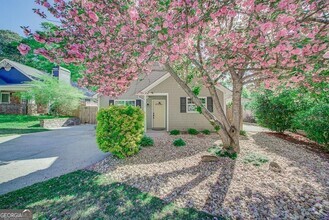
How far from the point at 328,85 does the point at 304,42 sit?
2.31 metres

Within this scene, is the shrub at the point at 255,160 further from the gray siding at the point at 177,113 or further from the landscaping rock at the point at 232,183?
the gray siding at the point at 177,113

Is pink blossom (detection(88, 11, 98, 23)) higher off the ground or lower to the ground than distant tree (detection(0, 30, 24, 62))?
lower

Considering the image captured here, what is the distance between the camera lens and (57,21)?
12.0ft

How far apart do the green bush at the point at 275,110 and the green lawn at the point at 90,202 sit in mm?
9525

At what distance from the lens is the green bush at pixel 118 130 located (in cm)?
503

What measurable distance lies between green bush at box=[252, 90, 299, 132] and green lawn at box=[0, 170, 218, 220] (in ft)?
31.3

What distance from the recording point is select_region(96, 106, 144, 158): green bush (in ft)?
16.5

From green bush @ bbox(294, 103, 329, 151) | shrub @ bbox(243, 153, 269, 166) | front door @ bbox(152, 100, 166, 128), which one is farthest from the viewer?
front door @ bbox(152, 100, 166, 128)

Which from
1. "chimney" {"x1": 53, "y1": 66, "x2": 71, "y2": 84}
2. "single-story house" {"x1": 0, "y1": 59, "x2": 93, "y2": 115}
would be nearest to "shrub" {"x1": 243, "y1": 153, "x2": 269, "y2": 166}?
"single-story house" {"x1": 0, "y1": 59, "x2": 93, "y2": 115}

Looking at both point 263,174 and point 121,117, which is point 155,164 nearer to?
point 121,117

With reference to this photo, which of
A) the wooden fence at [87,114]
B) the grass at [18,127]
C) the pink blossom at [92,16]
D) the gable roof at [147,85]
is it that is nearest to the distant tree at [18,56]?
the wooden fence at [87,114]

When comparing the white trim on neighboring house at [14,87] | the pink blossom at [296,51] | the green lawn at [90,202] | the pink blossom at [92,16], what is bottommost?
the green lawn at [90,202]

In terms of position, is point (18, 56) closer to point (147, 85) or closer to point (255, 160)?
point (147, 85)

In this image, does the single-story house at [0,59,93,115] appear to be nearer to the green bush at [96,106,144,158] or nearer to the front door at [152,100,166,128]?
the front door at [152,100,166,128]
